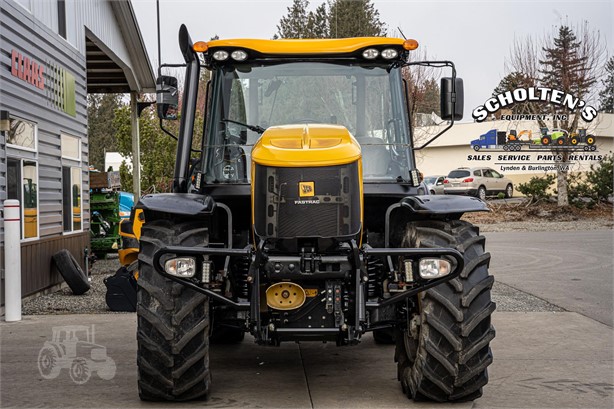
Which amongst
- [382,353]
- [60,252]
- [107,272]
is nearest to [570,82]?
[107,272]

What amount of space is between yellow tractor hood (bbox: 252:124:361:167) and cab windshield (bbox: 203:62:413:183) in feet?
2.51

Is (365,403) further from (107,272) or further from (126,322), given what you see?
(107,272)

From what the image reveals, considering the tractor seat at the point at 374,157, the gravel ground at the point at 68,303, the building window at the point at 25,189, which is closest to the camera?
the tractor seat at the point at 374,157

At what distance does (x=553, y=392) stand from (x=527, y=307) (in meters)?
4.81

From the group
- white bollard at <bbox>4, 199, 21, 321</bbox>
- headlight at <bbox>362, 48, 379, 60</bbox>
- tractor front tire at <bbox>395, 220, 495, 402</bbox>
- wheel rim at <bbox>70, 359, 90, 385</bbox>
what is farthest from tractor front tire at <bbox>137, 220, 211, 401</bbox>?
white bollard at <bbox>4, 199, 21, 321</bbox>

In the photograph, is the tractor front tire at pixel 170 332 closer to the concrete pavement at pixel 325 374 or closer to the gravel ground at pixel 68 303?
the concrete pavement at pixel 325 374

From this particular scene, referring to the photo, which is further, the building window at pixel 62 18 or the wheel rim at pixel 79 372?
the building window at pixel 62 18

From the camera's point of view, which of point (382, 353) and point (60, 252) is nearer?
point (382, 353)

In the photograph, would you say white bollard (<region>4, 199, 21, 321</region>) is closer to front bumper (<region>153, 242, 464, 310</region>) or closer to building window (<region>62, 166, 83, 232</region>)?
Result: building window (<region>62, 166, 83, 232</region>)

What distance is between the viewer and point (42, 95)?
12477 mm

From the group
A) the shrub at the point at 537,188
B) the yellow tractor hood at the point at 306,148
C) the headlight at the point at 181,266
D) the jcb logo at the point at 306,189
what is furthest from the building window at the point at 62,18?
the shrub at the point at 537,188

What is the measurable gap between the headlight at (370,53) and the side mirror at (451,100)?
65cm

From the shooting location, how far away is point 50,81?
1297 cm

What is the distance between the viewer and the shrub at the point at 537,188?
28.8 meters
